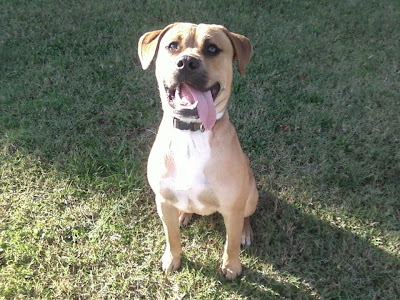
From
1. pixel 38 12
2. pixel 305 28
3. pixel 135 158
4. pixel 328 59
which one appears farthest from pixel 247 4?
pixel 135 158

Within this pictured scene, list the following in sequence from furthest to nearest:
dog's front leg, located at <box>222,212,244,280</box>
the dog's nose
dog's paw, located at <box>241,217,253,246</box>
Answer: dog's paw, located at <box>241,217,253,246</box>, dog's front leg, located at <box>222,212,244,280</box>, the dog's nose

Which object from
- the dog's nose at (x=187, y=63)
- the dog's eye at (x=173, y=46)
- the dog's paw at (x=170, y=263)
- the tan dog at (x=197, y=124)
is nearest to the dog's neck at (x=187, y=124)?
the tan dog at (x=197, y=124)

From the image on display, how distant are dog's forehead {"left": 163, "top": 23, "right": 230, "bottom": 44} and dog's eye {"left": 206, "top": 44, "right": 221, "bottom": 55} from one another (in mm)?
35

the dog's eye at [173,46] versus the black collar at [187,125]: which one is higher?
the dog's eye at [173,46]

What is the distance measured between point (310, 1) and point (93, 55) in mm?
3867

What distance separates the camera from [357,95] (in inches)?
177

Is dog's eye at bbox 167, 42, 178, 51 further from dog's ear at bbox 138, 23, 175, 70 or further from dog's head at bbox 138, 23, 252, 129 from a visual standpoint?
dog's ear at bbox 138, 23, 175, 70

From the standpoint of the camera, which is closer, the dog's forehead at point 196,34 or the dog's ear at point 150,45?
the dog's forehead at point 196,34

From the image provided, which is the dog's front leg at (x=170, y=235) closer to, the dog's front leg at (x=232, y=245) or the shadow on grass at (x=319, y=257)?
the dog's front leg at (x=232, y=245)

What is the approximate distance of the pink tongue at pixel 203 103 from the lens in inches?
81.8

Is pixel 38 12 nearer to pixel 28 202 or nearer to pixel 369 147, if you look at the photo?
pixel 28 202

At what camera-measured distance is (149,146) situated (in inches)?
151

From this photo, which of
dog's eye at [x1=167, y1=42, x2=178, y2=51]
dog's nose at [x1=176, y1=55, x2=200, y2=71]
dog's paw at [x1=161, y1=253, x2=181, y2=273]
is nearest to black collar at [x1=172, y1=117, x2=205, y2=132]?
dog's nose at [x1=176, y1=55, x2=200, y2=71]

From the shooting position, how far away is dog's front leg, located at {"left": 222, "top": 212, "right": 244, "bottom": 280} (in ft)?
8.16
